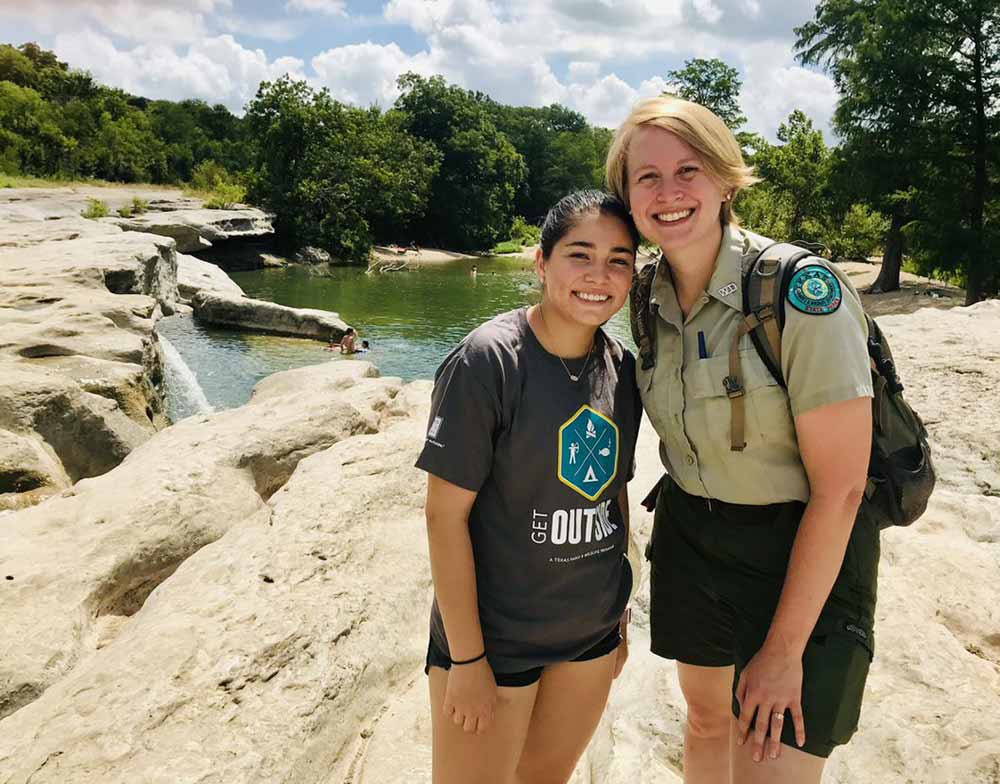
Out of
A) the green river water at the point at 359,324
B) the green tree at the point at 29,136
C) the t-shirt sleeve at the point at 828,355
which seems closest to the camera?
the t-shirt sleeve at the point at 828,355

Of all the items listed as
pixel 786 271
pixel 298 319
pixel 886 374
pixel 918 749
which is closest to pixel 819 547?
pixel 886 374

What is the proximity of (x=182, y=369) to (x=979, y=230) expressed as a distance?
61.2ft

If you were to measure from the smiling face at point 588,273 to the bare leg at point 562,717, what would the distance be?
965 millimetres

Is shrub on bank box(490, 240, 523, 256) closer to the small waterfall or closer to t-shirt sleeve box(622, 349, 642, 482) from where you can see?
the small waterfall

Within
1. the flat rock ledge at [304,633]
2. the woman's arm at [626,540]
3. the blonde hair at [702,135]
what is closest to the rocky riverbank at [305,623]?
the flat rock ledge at [304,633]

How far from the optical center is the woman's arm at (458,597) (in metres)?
1.74

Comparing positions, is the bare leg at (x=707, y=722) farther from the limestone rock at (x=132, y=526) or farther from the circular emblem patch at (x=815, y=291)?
the limestone rock at (x=132, y=526)

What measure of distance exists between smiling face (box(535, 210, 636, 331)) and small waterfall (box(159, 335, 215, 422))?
10.4 m

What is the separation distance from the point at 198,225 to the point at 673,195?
27779 mm

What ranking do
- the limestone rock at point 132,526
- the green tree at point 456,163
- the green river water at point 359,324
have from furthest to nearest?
the green tree at point 456,163, the green river water at point 359,324, the limestone rock at point 132,526

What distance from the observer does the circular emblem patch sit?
1586 mm

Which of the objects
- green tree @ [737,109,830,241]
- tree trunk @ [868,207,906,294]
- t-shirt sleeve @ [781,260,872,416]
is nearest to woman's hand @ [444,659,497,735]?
t-shirt sleeve @ [781,260,872,416]

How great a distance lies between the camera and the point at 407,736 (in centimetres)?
276

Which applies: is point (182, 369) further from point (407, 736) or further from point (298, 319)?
point (407, 736)
